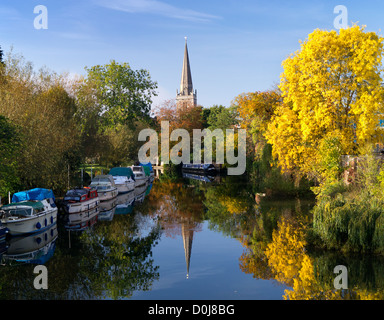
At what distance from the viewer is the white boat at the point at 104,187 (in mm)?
39219

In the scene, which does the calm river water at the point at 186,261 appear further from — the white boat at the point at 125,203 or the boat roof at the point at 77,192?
the white boat at the point at 125,203

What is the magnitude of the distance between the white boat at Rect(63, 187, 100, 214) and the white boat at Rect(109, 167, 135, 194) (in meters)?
12.6

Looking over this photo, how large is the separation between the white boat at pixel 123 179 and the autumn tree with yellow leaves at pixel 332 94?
1815 cm

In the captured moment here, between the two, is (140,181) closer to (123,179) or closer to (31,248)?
(123,179)

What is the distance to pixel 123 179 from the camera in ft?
159

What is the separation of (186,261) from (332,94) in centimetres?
2158

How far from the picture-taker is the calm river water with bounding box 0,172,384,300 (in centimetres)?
1564

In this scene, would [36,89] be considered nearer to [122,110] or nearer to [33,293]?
[122,110]

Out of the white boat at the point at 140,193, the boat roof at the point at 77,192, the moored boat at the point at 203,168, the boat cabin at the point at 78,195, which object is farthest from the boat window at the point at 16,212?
the moored boat at the point at 203,168

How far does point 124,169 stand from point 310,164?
22.0m

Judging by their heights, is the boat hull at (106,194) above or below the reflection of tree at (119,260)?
above

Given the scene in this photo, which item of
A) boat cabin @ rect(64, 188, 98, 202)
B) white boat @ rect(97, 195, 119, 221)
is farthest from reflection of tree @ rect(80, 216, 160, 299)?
boat cabin @ rect(64, 188, 98, 202)

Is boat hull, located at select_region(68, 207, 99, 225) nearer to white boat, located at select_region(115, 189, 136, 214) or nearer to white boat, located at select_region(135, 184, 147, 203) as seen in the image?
white boat, located at select_region(115, 189, 136, 214)
